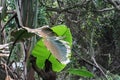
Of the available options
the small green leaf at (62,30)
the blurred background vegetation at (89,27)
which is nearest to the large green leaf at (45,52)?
the small green leaf at (62,30)

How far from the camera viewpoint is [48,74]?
1870 mm

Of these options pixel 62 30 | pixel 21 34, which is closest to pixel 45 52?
pixel 62 30

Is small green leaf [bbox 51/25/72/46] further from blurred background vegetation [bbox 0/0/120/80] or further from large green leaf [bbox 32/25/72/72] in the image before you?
blurred background vegetation [bbox 0/0/120/80]

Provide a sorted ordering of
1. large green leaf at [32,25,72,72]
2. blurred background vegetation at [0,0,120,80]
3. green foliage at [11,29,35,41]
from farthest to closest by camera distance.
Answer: blurred background vegetation at [0,0,120,80] < large green leaf at [32,25,72,72] < green foliage at [11,29,35,41]

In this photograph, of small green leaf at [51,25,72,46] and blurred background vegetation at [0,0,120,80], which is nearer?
small green leaf at [51,25,72,46]

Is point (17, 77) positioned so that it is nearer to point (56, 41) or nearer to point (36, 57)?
point (36, 57)

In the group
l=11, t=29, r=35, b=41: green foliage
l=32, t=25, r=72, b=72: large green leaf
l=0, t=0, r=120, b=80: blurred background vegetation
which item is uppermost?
l=11, t=29, r=35, b=41: green foliage

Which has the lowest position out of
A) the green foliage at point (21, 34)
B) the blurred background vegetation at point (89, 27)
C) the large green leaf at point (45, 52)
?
the blurred background vegetation at point (89, 27)

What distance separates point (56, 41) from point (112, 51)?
3821 millimetres

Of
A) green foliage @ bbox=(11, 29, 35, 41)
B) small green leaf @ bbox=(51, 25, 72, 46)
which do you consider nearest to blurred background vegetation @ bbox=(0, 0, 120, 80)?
small green leaf @ bbox=(51, 25, 72, 46)

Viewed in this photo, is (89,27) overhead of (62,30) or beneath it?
beneath

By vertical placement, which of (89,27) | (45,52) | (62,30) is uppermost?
(62,30)

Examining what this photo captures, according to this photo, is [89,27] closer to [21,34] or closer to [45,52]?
[45,52]

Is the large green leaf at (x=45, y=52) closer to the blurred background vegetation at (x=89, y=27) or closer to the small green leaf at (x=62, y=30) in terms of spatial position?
the small green leaf at (x=62, y=30)
